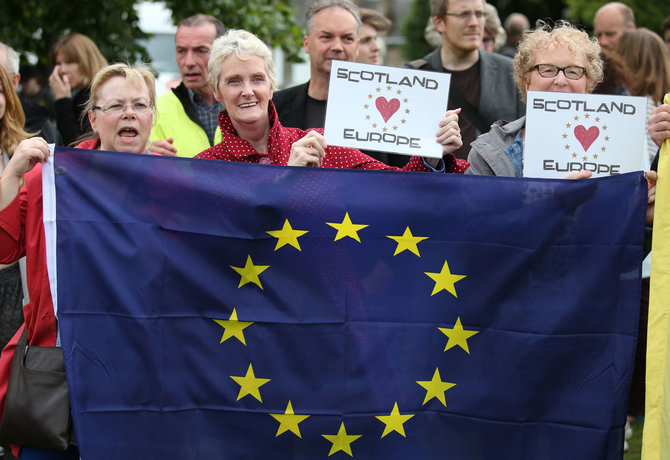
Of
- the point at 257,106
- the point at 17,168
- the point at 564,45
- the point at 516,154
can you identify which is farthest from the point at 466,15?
the point at 17,168

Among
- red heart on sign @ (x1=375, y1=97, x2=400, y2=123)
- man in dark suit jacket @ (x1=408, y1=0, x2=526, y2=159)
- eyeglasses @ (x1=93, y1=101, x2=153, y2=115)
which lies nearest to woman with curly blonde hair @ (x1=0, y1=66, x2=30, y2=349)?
eyeglasses @ (x1=93, y1=101, x2=153, y2=115)

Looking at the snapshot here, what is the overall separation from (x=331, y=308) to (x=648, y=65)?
359 cm

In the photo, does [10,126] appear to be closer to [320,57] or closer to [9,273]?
[9,273]

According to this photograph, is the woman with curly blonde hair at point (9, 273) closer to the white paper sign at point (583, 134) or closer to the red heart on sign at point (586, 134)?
the white paper sign at point (583, 134)

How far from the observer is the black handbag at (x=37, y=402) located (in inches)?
132

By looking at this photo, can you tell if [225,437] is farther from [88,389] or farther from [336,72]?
[336,72]

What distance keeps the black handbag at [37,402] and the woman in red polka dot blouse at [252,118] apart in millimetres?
1047

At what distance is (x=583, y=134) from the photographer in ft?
11.5

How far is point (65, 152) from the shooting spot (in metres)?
3.49

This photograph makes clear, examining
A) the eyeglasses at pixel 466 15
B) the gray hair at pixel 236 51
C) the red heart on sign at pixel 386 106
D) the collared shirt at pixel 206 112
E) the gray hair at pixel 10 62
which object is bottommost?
the red heart on sign at pixel 386 106

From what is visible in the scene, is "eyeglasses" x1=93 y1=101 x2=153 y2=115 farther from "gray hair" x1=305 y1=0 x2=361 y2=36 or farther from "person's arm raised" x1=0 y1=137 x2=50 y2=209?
"gray hair" x1=305 y1=0 x2=361 y2=36

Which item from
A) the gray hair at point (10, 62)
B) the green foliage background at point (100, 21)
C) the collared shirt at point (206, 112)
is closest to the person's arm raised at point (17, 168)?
the collared shirt at point (206, 112)

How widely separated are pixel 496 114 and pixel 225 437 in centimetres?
268

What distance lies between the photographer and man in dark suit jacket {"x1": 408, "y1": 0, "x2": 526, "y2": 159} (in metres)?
5.34
